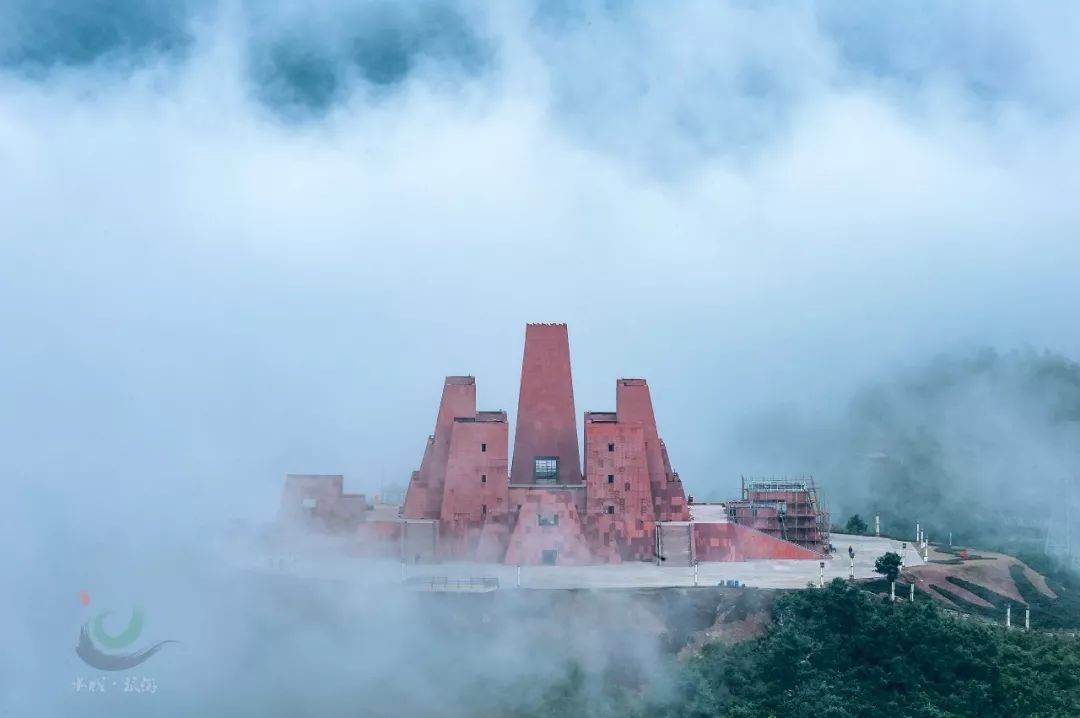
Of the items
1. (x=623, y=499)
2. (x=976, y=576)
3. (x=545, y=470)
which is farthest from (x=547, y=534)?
(x=976, y=576)

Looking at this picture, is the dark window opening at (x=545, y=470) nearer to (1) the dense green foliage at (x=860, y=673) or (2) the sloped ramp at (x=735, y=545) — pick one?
(2) the sloped ramp at (x=735, y=545)

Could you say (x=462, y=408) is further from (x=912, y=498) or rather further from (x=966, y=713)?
(x=912, y=498)

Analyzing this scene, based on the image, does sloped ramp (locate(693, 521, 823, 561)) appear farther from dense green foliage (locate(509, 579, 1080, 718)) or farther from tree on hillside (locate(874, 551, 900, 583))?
dense green foliage (locate(509, 579, 1080, 718))

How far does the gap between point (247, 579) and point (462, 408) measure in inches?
403

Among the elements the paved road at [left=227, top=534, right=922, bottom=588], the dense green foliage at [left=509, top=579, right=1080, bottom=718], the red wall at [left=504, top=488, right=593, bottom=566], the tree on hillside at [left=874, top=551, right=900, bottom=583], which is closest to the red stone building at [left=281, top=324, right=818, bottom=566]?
the red wall at [left=504, top=488, right=593, bottom=566]

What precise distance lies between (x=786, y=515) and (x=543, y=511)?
27.1 ft

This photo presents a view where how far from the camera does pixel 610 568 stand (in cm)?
4128

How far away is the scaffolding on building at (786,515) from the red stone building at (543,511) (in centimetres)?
101

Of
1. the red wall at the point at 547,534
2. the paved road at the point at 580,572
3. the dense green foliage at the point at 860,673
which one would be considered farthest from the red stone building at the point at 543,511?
the dense green foliage at the point at 860,673

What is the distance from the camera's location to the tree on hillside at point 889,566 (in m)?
39.4

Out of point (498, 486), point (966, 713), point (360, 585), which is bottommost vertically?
point (966, 713)

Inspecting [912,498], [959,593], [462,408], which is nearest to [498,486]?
[462,408]

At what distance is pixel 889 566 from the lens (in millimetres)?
39562

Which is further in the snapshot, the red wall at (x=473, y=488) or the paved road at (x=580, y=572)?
the red wall at (x=473, y=488)
